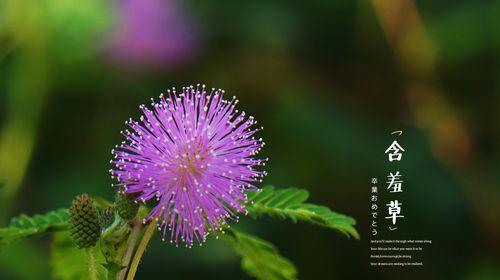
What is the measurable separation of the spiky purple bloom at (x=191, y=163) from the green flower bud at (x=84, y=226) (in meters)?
0.09

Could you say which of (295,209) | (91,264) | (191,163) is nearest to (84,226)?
(91,264)

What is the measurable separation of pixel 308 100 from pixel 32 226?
324 cm

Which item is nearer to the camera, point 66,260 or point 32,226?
point 32,226

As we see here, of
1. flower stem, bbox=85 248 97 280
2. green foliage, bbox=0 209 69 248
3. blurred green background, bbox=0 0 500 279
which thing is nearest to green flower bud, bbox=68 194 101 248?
flower stem, bbox=85 248 97 280

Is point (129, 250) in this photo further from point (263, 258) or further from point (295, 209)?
point (263, 258)

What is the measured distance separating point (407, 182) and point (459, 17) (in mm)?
1122

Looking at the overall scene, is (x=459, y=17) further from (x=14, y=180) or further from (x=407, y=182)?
(x=14, y=180)

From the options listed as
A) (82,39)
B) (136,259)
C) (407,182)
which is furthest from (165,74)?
(136,259)

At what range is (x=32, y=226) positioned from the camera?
1.73m

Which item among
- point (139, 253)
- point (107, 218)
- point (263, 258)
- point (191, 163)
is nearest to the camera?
point (139, 253)

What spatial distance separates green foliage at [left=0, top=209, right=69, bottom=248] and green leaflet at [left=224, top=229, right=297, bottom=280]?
0.38m

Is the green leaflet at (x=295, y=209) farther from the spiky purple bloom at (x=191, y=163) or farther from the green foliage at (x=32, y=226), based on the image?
Answer: the green foliage at (x=32, y=226)

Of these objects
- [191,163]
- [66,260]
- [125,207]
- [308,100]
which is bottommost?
[66,260]

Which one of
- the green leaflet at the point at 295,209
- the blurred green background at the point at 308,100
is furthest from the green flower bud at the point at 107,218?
the blurred green background at the point at 308,100
